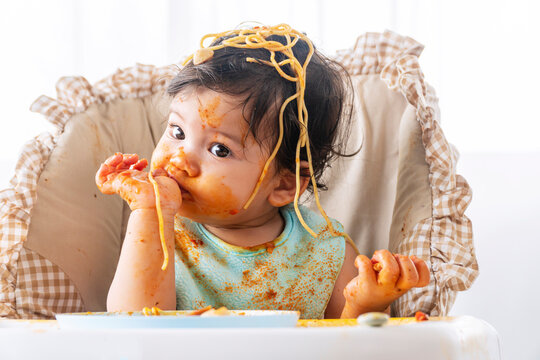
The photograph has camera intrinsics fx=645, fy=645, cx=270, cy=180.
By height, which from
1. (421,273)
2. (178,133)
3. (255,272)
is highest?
(178,133)

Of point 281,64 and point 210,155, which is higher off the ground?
point 281,64

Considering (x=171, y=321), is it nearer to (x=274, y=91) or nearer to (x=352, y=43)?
(x=274, y=91)

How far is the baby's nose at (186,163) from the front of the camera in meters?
0.88

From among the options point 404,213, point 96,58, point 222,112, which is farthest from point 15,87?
point 404,213

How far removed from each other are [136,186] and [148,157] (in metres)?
→ 0.37

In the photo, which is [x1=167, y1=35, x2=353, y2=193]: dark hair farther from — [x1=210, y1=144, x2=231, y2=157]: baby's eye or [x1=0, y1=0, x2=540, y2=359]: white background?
[x1=0, y1=0, x2=540, y2=359]: white background

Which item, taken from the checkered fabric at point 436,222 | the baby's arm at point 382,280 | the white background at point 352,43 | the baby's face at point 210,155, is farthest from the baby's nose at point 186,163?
the white background at point 352,43

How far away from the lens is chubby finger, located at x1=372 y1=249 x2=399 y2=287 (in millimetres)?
737

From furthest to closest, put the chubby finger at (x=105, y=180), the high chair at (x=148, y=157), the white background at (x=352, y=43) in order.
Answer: the white background at (x=352, y=43)
the high chair at (x=148, y=157)
the chubby finger at (x=105, y=180)

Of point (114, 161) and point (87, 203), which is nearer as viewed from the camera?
point (114, 161)

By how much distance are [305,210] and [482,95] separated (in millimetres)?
872

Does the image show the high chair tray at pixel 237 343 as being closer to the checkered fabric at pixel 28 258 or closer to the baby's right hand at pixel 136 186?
the baby's right hand at pixel 136 186

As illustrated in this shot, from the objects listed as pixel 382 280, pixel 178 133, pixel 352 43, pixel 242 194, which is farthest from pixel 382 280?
pixel 352 43

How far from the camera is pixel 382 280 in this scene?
75 cm
